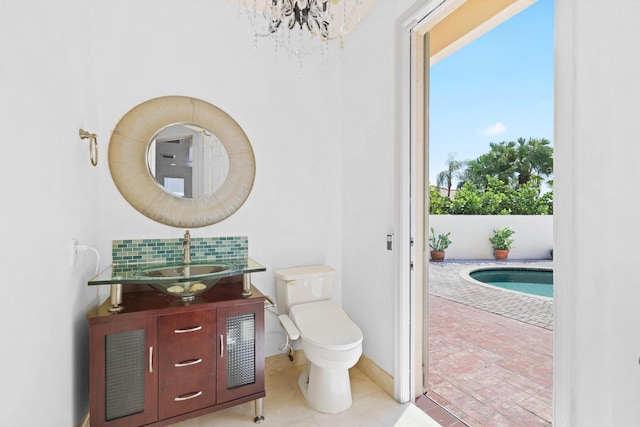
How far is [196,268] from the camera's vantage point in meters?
1.90

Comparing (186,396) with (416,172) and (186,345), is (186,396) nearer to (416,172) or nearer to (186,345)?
(186,345)

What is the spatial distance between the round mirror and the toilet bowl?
1025 millimetres

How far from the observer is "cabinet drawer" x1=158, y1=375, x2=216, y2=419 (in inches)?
60.2

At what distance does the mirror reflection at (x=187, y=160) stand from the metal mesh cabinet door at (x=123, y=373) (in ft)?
3.10

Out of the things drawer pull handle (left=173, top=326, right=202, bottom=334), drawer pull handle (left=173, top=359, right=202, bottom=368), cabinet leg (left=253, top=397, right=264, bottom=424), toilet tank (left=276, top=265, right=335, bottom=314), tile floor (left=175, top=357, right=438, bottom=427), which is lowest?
tile floor (left=175, top=357, right=438, bottom=427)

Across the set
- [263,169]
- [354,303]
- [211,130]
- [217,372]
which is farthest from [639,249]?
[211,130]

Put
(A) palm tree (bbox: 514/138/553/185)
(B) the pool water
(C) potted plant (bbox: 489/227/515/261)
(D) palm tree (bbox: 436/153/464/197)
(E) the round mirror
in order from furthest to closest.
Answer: (D) palm tree (bbox: 436/153/464/197)
(C) potted plant (bbox: 489/227/515/261)
(A) palm tree (bbox: 514/138/553/185)
(B) the pool water
(E) the round mirror

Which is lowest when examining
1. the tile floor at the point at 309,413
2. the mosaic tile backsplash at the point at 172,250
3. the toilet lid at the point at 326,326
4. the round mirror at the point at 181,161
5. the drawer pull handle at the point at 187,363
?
the tile floor at the point at 309,413

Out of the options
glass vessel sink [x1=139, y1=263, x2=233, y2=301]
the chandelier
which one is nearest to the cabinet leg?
glass vessel sink [x1=139, y1=263, x2=233, y2=301]

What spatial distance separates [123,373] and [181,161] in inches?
52.0

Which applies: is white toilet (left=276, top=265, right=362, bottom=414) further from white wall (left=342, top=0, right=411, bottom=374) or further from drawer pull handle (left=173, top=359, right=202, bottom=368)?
→ drawer pull handle (left=173, top=359, right=202, bottom=368)

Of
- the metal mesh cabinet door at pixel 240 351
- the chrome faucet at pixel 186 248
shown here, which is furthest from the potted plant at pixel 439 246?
the chrome faucet at pixel 186 248

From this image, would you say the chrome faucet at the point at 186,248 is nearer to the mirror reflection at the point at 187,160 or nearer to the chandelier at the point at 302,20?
the mirror reflection at the point at 187,160

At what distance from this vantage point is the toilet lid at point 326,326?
68.4 inches
